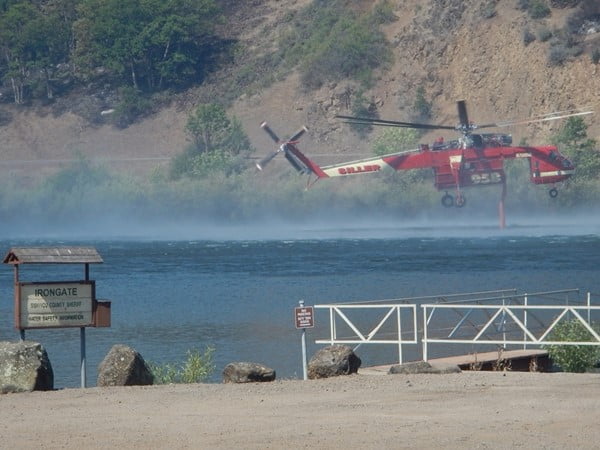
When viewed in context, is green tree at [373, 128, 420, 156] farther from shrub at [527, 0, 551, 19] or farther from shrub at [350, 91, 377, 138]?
shrub at [527, 0, 551, 19]

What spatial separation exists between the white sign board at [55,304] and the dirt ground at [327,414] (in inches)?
91.5

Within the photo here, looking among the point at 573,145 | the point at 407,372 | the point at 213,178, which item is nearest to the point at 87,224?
the point at 213,178

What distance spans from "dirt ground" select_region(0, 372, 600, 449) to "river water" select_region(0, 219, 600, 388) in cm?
1064

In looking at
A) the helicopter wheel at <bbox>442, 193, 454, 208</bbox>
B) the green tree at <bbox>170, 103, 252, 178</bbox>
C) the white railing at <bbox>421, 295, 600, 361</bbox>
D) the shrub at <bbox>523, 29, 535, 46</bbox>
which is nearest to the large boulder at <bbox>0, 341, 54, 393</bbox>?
the white railing at <bbox>421, 295, 600, 361</bbox>

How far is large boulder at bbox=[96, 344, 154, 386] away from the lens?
90.6 ft

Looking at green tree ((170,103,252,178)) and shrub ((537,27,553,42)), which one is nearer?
shrub ((537,27,553,42))

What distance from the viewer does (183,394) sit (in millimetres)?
26094

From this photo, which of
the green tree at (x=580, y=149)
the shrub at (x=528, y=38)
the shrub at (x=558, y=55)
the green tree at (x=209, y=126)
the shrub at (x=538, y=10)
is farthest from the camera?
the green tree at (x=209, y=126)

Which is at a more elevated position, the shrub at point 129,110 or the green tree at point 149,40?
the green tree at point 149,40

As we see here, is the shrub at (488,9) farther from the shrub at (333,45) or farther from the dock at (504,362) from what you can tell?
the dock at (504,362)

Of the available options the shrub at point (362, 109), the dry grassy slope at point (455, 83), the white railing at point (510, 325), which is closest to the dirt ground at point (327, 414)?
the white railing at point (510, 325)

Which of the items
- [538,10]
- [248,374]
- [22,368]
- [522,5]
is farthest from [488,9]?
[22,368]

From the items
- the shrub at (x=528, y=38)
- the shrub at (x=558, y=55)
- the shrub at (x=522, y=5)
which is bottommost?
the shrub at (x=558, y=55)

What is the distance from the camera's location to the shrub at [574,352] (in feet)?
100
